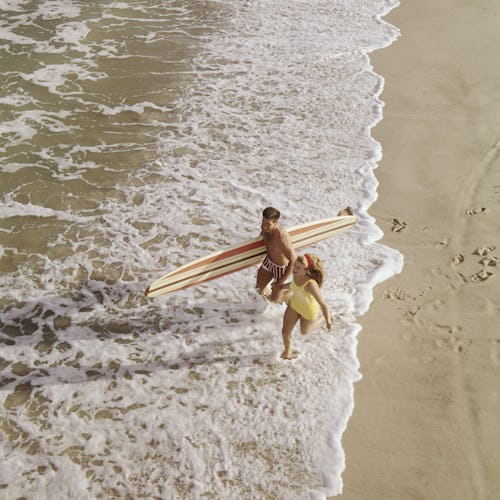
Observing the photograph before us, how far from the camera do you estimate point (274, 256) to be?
5406mm

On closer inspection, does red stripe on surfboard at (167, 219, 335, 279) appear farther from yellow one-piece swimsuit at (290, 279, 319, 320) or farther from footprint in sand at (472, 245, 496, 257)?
footprint in sand at (472, 245, 496, 257)

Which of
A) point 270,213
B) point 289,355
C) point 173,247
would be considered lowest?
point 173,247

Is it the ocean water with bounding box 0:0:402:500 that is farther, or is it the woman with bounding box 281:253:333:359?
the woman with bounding box 281:253:333:359

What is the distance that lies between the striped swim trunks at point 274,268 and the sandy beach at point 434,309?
1113 mm

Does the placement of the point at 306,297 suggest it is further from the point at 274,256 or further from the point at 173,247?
the point at 173,247

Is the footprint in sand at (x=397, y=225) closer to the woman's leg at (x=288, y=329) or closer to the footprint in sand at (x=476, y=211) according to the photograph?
the footprint in sand at (x=476, y=211)

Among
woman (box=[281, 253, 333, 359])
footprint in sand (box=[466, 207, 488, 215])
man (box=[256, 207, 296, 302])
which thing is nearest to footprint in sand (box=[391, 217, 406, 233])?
footprint in sand (box=[466, 207, 488, 215])

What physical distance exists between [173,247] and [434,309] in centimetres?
342

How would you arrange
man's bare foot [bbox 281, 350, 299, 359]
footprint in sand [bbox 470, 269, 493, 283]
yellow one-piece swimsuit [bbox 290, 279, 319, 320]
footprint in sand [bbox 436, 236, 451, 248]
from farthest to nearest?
1. footprint in sand [bbox 436, 236, 451, 248]
2. footprint in sand [bbox 470, 269, 493, 283]
3. man's bare foot [bbox 281, 350, 299, 359]
4. yellow one-piece swimsuit [bbox 290, 279, 319, 320]

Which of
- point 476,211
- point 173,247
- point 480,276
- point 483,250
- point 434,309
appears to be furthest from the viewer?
point 476,211

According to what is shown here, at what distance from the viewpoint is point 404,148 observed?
325 inches

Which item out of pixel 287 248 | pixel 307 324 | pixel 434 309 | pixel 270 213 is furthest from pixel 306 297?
pixel 434 309

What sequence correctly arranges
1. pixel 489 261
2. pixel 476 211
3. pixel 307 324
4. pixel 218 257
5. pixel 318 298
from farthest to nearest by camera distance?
1. pixel 476 211
2. pixel 489 261
3. pixel 218 257
4. pixel 307 324
5. pixel 318 298

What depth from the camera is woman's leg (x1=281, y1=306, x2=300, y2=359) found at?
493 cm
